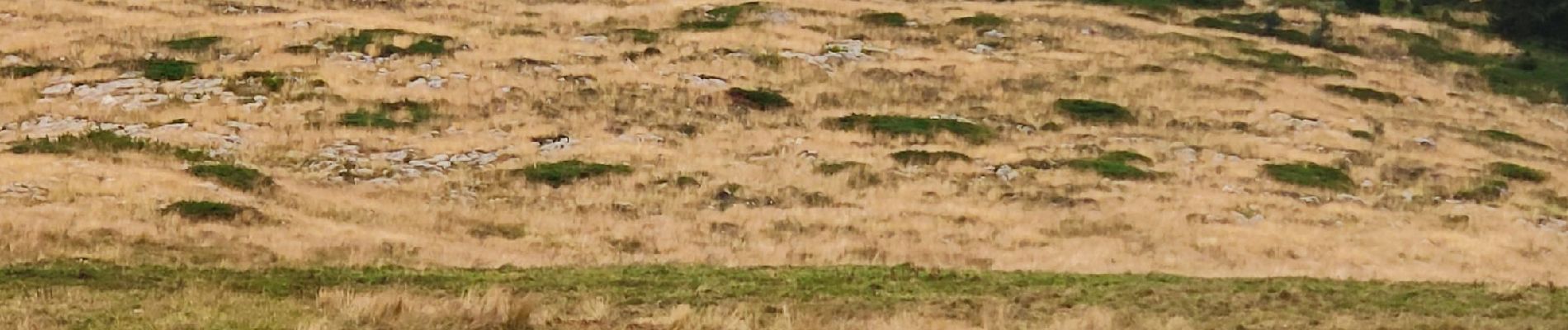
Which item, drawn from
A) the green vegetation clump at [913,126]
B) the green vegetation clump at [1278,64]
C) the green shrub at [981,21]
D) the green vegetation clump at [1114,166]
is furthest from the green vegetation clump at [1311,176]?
the green shrub at [981,21]

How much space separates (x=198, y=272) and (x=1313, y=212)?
69.2 ft

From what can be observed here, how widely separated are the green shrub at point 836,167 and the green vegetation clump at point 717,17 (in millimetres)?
19882

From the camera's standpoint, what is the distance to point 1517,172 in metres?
35.1

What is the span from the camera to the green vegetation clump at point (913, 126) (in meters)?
35.6

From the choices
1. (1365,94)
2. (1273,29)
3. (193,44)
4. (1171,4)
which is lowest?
(193,44)

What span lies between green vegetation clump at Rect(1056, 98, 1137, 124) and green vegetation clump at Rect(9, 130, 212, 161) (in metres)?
21.9

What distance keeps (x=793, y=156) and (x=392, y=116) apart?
9401 mm

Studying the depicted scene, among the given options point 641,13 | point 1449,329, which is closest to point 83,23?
point 641,13

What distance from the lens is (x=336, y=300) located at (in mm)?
11898

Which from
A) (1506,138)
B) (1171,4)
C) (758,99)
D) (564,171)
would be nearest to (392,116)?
(564,171)

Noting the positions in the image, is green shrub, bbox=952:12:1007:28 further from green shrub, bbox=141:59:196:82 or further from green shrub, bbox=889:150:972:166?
green shrub, bbox=141:59:196:82

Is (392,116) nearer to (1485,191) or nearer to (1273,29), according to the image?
(1485,191)

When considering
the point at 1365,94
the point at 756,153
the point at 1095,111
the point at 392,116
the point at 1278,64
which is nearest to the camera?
the point at 756,153

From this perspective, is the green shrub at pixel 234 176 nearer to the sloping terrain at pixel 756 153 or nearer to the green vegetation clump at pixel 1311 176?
the sloping terrain at pixel 756 153
